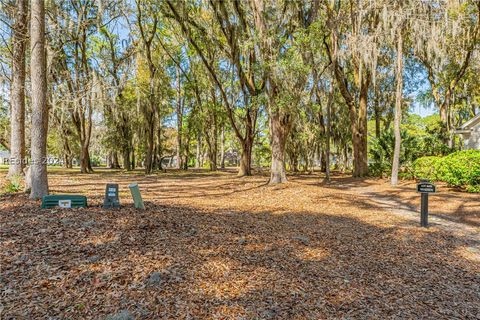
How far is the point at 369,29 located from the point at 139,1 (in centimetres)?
1173

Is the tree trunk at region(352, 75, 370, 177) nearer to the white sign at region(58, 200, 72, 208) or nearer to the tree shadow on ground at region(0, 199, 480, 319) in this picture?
the tree shadow on ground at region(0, 199, 480, 319)

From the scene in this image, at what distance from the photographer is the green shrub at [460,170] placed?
9.73 meters

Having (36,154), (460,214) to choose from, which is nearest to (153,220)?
(36,154)

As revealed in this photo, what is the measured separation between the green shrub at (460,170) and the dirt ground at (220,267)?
18.1 feet

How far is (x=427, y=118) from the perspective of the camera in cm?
3788

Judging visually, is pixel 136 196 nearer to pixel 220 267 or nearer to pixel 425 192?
pixel 220 267

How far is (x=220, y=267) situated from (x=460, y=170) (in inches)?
424

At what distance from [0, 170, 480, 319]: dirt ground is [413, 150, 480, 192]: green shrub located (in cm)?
552

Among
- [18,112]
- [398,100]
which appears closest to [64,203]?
[18,112]

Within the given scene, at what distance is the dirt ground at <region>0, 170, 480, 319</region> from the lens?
8.33 feet

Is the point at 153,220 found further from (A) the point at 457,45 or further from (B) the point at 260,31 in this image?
(A) the point at 457,45

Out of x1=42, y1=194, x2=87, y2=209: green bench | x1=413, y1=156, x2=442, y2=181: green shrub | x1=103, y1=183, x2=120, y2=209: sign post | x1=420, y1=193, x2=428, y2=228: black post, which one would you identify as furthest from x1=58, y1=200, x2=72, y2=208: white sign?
x1=413, y1=156, x2=442, y2=181: green shrub

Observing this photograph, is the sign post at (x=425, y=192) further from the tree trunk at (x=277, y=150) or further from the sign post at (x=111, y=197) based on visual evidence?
the sign post at (x=111, y=197)

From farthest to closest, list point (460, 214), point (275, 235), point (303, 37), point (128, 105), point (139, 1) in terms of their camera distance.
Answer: point (128, 105)
point (139, 1)
point (303, 37)
point (460, 214)
point (275, 235)
